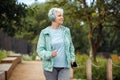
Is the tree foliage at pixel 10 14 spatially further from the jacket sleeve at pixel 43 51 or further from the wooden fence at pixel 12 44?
the wooden fence at pixel 12 44

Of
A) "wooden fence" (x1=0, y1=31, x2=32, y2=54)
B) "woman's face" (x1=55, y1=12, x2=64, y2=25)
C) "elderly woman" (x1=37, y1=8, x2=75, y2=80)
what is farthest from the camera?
"wooden fence" (x1=0, y1=31, x2=32, y2=54)

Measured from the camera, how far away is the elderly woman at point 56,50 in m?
7.73

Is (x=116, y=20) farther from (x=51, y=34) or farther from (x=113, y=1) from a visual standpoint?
(x=51, y=34)

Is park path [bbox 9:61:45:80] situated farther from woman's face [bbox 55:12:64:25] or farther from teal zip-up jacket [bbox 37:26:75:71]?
woman's face [bbox 55:12:64:25]

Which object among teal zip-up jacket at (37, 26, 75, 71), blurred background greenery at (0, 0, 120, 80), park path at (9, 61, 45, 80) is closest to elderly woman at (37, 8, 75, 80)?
teal zip-up jacket at (37, 26, 75, 71)

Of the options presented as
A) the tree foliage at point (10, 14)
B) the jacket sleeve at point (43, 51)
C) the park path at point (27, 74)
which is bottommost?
A: the park path at point (27, 74)

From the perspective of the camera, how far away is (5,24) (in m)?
15.9

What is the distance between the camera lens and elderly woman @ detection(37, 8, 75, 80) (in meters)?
7.73

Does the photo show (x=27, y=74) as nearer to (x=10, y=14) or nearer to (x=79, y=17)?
(x=10, y=14)

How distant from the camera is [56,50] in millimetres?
7715

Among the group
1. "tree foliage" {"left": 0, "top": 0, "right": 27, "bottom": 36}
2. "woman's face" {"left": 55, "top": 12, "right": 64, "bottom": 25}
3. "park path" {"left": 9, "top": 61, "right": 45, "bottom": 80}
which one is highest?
"tree foliage" {"left": 0, "top": 0, "right": 27, "bottom": 36}

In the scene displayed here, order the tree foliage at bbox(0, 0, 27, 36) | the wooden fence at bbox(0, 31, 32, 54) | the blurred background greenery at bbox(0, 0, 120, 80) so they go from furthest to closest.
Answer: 1. the wooden fence at bbox(0, 31, 32, 54)
2. the blurred background greenery at bbox(0, 0, 120, 80)
3. the tree foliage at bbox(0, 0, 27, 36)

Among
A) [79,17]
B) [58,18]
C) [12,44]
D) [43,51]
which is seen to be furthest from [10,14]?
[12,44]

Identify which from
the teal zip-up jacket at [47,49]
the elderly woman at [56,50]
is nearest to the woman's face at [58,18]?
the elderly woman at [56,50]
